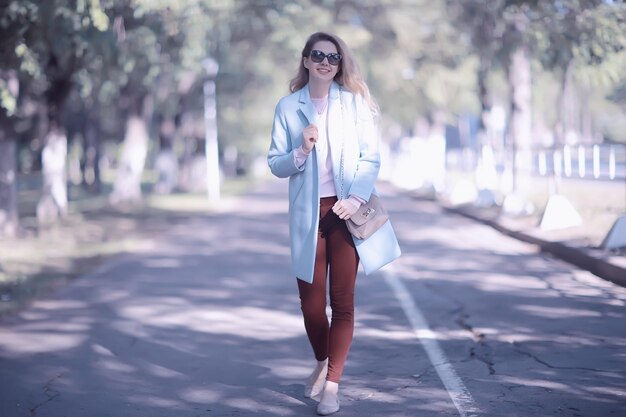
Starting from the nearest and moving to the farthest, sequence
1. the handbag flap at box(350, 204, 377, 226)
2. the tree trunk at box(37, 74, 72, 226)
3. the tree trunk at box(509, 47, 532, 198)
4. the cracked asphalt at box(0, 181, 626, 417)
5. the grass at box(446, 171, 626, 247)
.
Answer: the handbag flap at box(350, 204, 377, 226) → the cracked asphalt at box(0, 181, 626, 417) → the grass at box(446, 171, 626, 247) → the tree trunk at box(509, 47, 532, 198) → the tree trunk at box(37, 74, 72, 226)

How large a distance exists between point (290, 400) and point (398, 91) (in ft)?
112

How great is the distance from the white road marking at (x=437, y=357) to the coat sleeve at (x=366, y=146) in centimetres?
139

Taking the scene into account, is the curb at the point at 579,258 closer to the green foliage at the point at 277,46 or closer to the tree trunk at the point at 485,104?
the green foliage at the point at 277,46

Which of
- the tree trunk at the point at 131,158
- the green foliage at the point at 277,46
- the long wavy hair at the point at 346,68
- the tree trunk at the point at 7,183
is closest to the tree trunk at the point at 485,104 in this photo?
the green foliage at the point at 277,46

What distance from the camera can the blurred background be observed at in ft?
53.2

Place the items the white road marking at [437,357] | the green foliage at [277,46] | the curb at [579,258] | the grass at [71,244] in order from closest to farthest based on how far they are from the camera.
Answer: the white road marking at [437,357], the curb at [579,258], the grass at [71,244], the green foliage at [277,46]

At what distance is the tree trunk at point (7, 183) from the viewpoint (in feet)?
62.4

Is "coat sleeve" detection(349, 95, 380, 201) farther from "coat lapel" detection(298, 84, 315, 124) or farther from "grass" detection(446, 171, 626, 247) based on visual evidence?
"grass" detection(446, 171, 626, 247)

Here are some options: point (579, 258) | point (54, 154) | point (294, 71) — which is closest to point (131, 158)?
point (54, 154)

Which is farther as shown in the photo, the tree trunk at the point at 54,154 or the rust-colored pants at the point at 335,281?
the tree trunk at the point at 54,154

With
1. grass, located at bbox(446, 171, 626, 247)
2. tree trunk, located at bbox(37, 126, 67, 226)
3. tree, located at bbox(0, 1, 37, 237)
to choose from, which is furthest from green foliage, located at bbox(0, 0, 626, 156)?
grass, located at bbox(446, 171, 626, 247)

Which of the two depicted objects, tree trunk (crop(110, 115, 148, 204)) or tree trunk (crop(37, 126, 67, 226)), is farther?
tree trunk (crop(110, 115, 148, 204))

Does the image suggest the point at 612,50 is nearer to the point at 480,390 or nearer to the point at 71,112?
the point at 480,390

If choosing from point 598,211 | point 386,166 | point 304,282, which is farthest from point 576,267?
point 386,166
